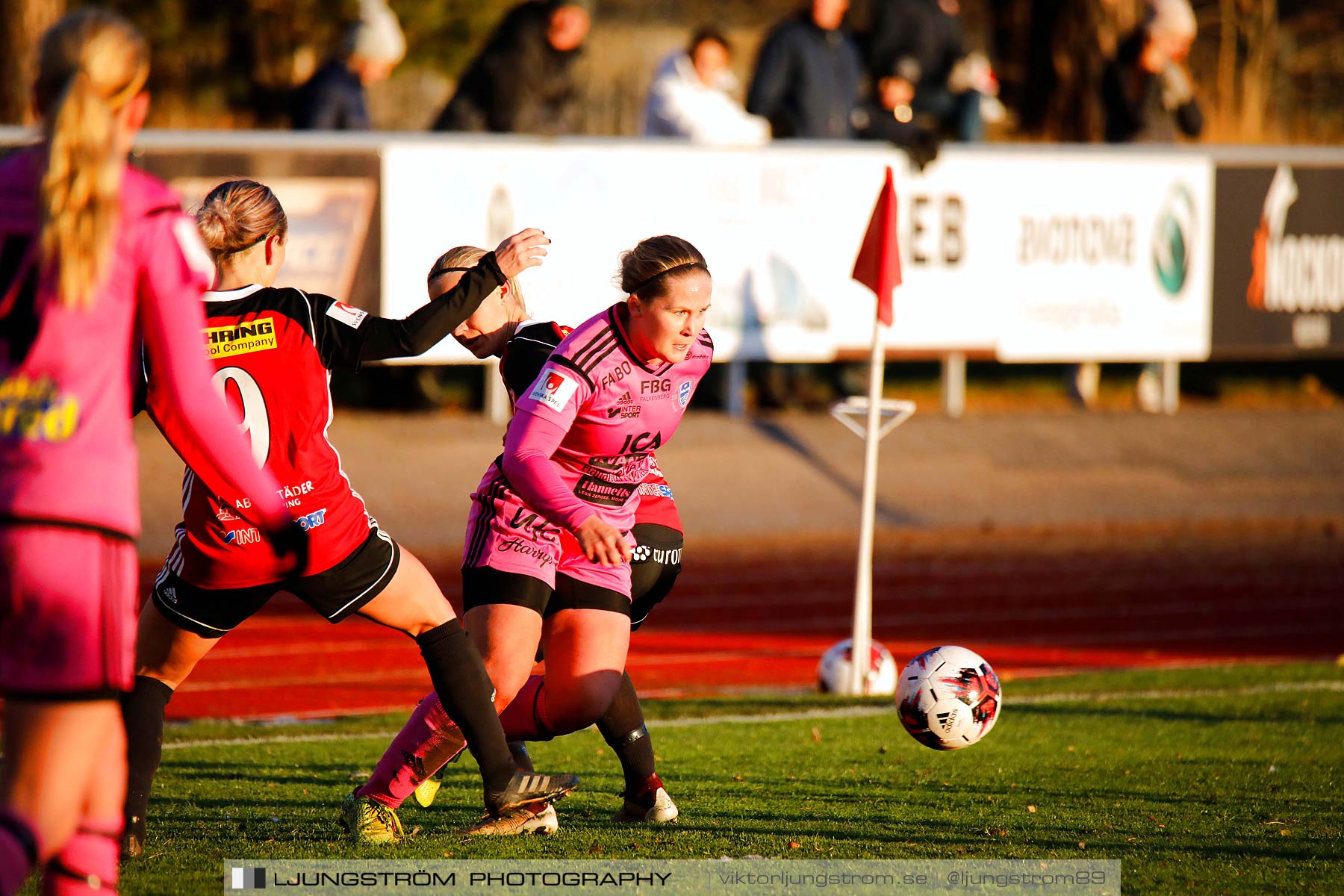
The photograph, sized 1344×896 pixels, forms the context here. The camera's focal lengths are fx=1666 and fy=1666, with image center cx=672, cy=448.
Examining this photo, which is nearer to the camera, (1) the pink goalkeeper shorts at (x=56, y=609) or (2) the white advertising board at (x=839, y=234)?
(1) the pink goalkeeper shorts at (x=56, y=609)

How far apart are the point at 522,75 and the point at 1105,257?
215 inches

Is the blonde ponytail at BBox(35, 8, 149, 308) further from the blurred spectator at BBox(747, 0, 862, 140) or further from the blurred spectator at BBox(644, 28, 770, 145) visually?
the blurred spectator at BBox(747, 0, 862, 140)

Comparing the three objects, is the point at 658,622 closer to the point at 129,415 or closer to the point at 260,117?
the point at 129,415

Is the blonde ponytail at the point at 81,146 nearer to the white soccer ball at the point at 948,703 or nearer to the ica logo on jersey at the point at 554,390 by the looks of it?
the ica logo on jersey at the point at 554,390

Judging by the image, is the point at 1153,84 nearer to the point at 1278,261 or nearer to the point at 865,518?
the point at 1278,261

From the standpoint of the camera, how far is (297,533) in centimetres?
394

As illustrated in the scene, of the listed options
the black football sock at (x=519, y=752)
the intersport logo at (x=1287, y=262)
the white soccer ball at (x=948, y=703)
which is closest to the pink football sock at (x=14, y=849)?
the black football sock at (x=519, y=752)

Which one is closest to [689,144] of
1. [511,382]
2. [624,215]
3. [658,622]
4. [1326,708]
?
[624,215]

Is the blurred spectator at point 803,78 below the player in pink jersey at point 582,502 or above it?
above

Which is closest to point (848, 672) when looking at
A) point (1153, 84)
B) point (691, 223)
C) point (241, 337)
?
point (241, 337)

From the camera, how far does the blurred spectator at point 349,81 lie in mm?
13312

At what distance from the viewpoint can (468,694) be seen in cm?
489

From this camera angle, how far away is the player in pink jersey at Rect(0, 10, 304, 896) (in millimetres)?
3131

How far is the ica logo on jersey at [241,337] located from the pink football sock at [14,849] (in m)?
1.82
